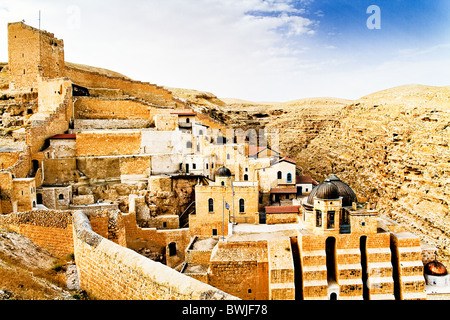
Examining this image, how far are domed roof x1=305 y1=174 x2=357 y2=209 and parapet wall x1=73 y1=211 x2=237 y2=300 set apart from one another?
1123 centimetres

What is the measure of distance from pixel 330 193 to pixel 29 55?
24435 mm

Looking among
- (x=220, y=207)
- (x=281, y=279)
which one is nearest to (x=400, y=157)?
(x=220, y=207)

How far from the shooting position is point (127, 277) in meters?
5.19

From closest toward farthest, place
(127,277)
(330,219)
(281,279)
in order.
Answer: (127,277)
(281,279)
(330,219)

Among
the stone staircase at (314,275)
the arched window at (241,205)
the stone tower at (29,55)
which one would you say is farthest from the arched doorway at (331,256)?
the stone tower at (29,55)

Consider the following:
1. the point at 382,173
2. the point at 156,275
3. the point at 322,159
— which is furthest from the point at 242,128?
the point at 156,275

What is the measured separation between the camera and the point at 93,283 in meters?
6.21

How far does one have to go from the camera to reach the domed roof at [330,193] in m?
15.1

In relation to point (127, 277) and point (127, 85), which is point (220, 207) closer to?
point (127, 277)

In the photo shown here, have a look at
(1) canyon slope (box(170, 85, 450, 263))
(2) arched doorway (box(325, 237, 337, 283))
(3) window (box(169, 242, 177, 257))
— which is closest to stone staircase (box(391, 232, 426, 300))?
(2) arched doorway (box(325, 237, 337, 283))

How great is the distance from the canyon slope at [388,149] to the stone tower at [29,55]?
1615cm

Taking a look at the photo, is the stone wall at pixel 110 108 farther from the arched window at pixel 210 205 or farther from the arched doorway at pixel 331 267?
the arched doorway at pixel 331 267

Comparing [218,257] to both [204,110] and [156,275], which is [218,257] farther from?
[204,110]
